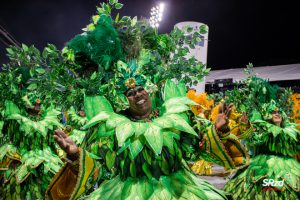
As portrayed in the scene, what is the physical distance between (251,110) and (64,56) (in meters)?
3.29

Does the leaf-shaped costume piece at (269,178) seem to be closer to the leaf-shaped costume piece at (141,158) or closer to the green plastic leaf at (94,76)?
the leaf-shaped costume piece at (141,158)

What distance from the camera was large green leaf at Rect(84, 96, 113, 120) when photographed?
2287 mm

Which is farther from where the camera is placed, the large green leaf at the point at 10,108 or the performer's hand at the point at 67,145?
the large green leaf at the point at 10,108

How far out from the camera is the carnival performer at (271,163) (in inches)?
173

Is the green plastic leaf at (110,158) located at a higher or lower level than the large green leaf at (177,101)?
lower

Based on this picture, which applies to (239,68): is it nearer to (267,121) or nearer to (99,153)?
(267,121)

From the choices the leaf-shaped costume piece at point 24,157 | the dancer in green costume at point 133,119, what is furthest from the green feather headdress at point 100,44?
the leaf-shaped costume piece at point 24,157

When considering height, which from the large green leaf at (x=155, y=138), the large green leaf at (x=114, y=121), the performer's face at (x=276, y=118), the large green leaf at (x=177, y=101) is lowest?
the performer's face at (x=276, y=118)

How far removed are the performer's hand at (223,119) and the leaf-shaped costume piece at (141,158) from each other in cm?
21

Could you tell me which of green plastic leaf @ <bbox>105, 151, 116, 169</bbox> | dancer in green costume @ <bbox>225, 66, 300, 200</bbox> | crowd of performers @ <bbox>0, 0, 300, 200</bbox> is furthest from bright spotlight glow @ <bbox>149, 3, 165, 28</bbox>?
dancer in green costume @ <bbox>225, 66, 300, 200</bbox>

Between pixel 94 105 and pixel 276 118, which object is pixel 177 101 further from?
pixel 276 118

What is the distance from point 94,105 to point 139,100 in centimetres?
31

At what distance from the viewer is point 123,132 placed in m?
1.99

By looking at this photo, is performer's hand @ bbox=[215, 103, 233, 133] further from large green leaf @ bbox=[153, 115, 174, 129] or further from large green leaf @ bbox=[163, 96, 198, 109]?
large green leaf @ bbox=[153, 115, 174, 129]
